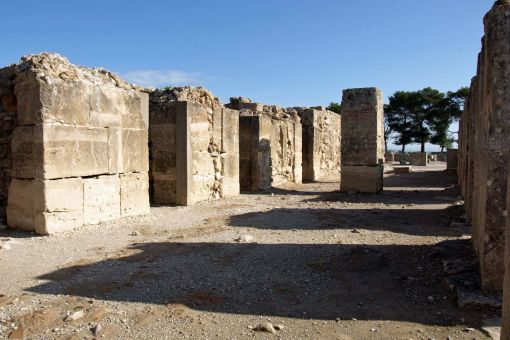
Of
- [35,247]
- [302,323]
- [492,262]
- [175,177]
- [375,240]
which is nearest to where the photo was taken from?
[302,323]

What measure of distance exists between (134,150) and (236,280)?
176 inches

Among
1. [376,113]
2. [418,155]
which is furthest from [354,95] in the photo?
[418,155]

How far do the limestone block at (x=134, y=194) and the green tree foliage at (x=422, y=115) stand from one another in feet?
118

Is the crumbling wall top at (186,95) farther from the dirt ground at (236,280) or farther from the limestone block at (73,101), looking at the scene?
the dirt ground at (236,280)

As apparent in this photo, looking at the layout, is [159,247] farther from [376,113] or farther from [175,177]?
[376,113]

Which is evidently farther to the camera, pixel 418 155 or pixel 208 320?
pixel 418 155

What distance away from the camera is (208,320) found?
11.0 feet

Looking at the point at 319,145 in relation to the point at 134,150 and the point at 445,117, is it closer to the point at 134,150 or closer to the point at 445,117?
the point at 134,150

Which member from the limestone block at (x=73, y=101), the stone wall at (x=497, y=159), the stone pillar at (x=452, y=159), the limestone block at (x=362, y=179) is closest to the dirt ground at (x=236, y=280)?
the stone wall at (x=497, y=159)

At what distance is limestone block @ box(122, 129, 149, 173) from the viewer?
25.3ft

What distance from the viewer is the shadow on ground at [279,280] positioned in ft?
11.8

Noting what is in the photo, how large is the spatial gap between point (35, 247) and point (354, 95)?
Answer: 9.11 metres

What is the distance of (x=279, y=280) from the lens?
432cm

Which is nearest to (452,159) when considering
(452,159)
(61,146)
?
(452,159)
